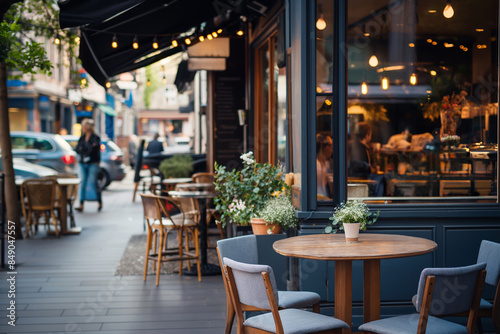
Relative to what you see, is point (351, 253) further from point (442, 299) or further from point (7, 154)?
point (7, 154)

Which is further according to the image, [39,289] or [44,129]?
[44,129]

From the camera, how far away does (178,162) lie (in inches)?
470

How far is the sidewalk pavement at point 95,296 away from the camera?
508cm

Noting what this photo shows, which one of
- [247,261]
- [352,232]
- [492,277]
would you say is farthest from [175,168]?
[492,277]

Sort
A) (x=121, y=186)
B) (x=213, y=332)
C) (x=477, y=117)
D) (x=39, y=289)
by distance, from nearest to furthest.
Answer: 1. (x=213, y=332)
2. (x=39, y=289)
3. (x=477, y=117)
4. (x=121, y=186)

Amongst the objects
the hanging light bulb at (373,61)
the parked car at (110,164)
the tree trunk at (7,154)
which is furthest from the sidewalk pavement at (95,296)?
the parked car at (110,164)

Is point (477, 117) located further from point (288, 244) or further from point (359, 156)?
point (288, 244)

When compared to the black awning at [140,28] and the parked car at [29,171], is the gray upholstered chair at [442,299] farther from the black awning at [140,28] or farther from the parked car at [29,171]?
the parked car at [29,171]

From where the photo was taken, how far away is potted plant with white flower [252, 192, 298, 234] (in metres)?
5.19

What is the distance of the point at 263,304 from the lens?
332 centimetres

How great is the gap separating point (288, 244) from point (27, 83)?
19995mm

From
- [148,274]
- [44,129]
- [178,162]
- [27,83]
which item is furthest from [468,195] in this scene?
[44,129]

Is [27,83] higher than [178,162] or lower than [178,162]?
higher

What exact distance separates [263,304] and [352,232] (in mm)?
977
